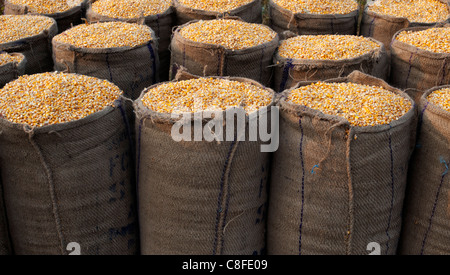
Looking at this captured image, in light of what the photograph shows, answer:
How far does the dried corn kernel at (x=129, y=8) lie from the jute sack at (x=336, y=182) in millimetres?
1611

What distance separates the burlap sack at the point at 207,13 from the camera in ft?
11.7

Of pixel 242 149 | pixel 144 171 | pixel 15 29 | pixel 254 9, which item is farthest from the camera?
pixel 254 9

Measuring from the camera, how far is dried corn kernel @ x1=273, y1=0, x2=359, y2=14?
3.59 metres

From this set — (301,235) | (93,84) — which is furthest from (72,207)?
(301,235)

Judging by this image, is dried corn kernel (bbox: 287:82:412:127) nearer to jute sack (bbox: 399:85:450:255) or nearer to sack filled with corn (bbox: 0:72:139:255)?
jute sack (bbox: 399:85:450:255)

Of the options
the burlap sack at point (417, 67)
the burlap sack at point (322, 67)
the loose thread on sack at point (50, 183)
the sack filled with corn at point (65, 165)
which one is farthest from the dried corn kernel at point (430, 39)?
the loose thread on sack at point (50, 183)

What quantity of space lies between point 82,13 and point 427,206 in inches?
113

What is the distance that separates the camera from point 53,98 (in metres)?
2.34

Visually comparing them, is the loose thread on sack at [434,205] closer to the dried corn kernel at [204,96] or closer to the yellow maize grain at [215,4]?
the dried corn kernel at [204,96]

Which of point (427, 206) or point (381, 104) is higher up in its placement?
point (381, 104)

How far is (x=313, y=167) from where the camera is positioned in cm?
225

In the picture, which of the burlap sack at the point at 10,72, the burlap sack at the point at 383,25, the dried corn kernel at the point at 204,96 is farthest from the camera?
the burlap sack at the point at 383,25

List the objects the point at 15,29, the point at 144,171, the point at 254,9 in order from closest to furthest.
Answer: the point at 144,171
the point at 15,29
the point at 254,9

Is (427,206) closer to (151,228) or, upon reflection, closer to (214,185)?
(214,185)
